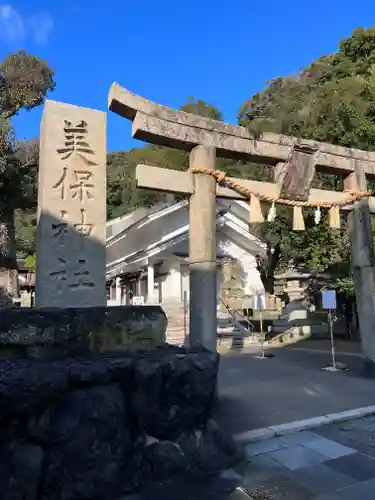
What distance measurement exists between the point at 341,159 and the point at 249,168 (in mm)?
16093

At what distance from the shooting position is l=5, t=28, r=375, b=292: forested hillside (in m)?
14.8

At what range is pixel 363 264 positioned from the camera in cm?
892

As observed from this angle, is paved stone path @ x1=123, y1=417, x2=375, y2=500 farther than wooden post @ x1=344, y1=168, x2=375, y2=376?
No

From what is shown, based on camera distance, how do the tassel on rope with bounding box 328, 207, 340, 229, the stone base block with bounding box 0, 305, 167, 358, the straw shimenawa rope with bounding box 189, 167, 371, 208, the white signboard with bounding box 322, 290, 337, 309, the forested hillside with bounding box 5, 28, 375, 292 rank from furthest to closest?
1. the forested hillside with bounding box 5, 28, 375, 292
2. the white signboard with bounding box 322, 290, 337, 309
3. the tassel on rope with bounding box 328, 207, 340, 229
4. the straw shimenawa rope with bounding box 189, 167, 371, 208
5. the stone base block with bounding box 0, 305, 167, 358

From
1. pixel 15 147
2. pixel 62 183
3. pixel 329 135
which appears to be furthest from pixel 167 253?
pixel 62 183

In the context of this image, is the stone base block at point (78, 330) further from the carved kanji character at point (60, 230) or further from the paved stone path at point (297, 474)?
Result: the carved kanji character at point (60, 230)

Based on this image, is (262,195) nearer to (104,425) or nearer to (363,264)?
(363,264)

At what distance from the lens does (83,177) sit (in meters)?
6.08

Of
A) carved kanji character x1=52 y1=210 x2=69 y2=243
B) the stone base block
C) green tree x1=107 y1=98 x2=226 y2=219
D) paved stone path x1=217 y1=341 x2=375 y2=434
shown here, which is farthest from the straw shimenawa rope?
green tree x1=107 y1=98 x2=226 y2=219

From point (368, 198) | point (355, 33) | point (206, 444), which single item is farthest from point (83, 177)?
point (355, 33)

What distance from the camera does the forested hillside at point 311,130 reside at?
48.5 feet

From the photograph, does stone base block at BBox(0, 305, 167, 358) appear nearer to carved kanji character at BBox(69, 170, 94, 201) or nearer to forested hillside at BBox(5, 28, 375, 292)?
carved kanji character at BBox(69, 170, 94, 201)

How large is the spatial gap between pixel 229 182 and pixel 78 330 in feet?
15.1

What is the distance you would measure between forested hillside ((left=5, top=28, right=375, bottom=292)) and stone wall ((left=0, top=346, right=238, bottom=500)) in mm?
5642
